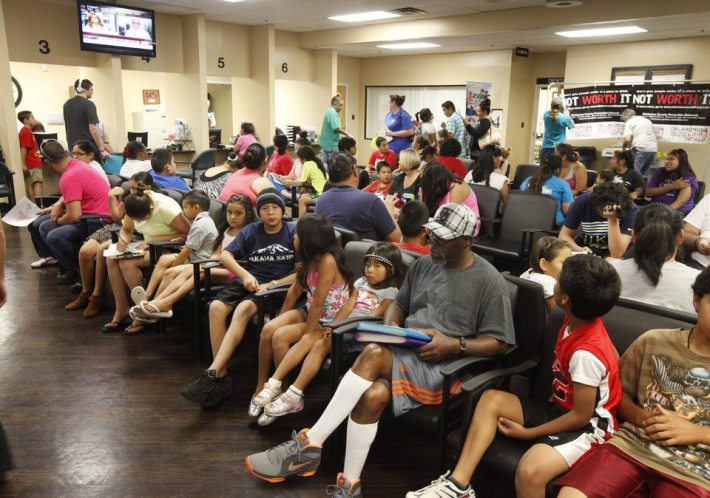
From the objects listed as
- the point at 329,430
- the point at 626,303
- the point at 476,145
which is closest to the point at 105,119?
the point at 476,145

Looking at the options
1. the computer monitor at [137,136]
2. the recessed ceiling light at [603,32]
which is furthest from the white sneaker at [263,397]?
the recessed ceiling light at [603,32]

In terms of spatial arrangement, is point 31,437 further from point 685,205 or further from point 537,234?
point 685,205

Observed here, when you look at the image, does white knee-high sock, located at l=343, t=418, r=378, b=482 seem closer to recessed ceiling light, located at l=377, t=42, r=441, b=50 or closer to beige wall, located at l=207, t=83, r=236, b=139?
beige wall, located at l=207, t=83, r=236, b=139

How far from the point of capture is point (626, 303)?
206 cm

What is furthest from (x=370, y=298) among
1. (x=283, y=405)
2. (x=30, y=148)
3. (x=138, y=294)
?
(x=30, y=148)

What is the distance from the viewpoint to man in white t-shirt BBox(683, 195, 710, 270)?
128 inches

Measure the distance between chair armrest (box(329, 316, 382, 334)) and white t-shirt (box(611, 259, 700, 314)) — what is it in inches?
42.3

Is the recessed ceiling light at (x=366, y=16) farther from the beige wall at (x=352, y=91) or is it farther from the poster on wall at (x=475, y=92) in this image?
the beige wall at (x=352, y=91)

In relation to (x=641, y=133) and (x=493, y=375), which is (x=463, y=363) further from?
(x=641, y=133)

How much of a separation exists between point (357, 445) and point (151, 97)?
10.9 m

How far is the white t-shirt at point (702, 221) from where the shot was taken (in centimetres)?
327

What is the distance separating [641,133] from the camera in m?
7.57

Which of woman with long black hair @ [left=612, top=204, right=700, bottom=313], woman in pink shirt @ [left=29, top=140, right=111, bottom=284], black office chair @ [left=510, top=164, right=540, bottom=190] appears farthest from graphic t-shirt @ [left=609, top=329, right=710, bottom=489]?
black office chair @ [left=510, top=164, right=540, bottom=190]

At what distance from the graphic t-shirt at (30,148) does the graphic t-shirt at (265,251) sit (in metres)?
6.35
